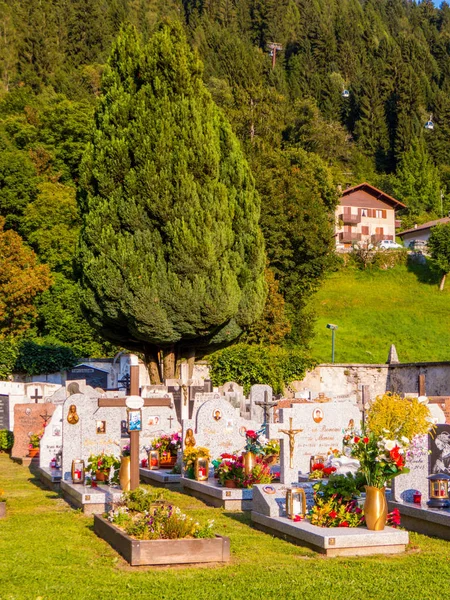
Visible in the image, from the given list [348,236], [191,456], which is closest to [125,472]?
[191,456]

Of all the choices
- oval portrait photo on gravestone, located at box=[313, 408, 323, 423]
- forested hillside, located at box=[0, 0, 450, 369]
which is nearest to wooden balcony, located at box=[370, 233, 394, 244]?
forested hillside, located at box=[0, 0, 450, 369]

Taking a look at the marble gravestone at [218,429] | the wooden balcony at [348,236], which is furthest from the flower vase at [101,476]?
the wooden balcony at [348,236]

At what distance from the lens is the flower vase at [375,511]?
10109 millimetres

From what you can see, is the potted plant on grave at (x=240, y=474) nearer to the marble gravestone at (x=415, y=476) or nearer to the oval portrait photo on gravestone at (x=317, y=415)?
the oval portrait photo on gravestone at (x=317, y=415)

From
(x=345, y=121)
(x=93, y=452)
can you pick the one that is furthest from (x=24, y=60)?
(x=93, y=452)

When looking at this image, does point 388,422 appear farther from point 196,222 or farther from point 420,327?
point 420,327

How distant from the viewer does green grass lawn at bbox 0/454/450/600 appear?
799cm

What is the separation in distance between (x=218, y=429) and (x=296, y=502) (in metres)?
5.21

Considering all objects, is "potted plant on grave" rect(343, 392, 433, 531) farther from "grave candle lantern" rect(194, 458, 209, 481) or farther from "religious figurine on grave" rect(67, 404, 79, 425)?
"religious figurine on grave" rect(67, 404, 79, 425)

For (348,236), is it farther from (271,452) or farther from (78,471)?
(78,471)

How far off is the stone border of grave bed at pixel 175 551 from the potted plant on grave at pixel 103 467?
14.7 ft

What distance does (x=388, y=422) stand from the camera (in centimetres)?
1058

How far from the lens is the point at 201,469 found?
15.0 meters

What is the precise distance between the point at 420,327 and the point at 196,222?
25.4 metres
